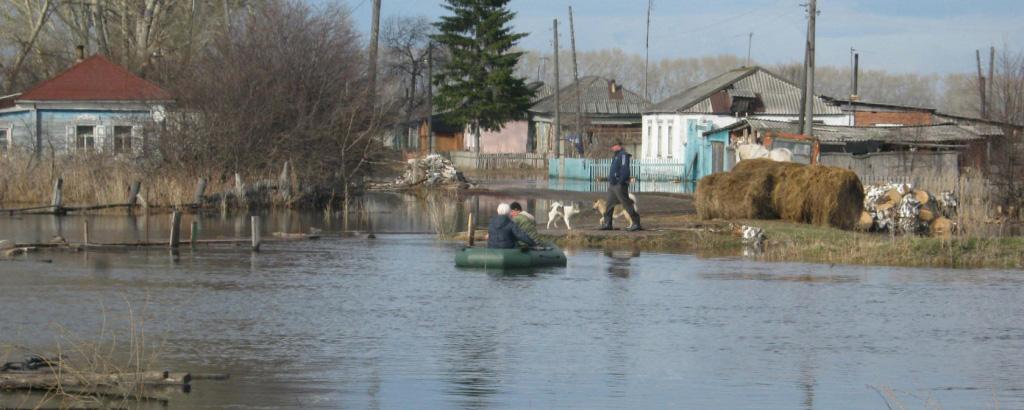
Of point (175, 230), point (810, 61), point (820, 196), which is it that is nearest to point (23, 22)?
point (810, 61)

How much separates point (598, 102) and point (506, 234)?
217ft

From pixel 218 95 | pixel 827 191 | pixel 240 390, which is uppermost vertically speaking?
pixel 218 95

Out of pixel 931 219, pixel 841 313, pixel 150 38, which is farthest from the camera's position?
pixel 150 38

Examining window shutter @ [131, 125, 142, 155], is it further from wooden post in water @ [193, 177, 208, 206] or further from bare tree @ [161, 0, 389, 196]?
wooden post in water @ [193, 177, 208, 206]

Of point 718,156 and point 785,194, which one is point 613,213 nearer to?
point 785,194

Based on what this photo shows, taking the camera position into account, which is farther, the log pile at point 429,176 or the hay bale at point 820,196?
the log pile at point 429,176

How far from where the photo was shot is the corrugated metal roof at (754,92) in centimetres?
6556

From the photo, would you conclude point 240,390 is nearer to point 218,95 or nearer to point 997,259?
point 997,259

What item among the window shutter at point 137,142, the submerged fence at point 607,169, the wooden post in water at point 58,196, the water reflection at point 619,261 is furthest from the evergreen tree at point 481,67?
the water reflection at point 619,261

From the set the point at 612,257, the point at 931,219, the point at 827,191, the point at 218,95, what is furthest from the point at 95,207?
the point at 931,219

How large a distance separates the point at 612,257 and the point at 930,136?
81.5 feet

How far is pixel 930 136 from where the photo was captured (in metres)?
48.6

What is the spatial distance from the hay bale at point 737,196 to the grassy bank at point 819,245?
85cm

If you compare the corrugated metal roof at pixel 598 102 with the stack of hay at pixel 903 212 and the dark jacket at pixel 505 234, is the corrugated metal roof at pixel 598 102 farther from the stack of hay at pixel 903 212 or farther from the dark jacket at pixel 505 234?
the dark jacket at pixel 505 234
